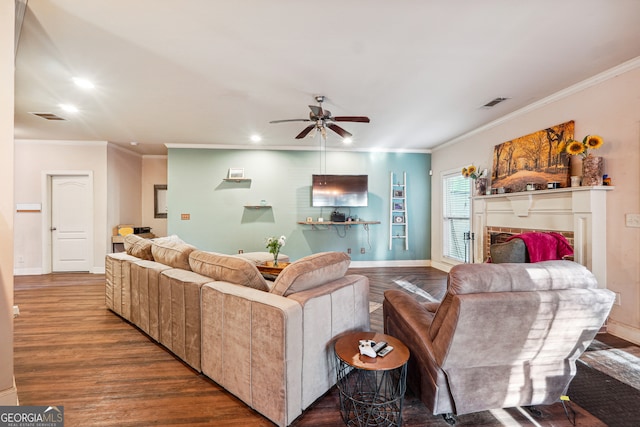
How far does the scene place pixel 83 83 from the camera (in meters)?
3.07

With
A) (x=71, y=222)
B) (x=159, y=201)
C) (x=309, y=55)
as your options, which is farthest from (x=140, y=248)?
(x=159, y=201)

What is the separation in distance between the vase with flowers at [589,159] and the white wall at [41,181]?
7.68 meters

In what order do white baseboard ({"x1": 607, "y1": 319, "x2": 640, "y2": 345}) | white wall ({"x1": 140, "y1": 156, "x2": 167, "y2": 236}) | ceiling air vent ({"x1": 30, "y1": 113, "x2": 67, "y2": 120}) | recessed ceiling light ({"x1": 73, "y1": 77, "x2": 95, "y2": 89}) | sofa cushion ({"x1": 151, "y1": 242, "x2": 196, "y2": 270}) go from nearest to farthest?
sofa cushion ({"x1": 151, "y1": 242, "x2": 196, "y2": 270}), white baseboard ({"x1": 607, "y1": 319, "x2": 640, "y2": 345}), recessed ceiling light ({"x1": 73, "y1": 77, "x2": 95, "y2": 89}), ceiling air vent ({"x1": 30, "y1": 113, "x2": 67, "y2": 120}), white wall ({"x1": 140, "y1": 156, "x2": 167, "y2": 236})

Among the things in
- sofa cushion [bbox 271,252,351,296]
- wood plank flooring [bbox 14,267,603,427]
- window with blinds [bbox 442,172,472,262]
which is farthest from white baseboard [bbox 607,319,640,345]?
sofa cushion [bbox 271,252,351,296]

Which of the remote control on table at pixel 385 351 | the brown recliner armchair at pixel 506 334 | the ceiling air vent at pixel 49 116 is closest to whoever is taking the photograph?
the brown recliner armchair at pixel 506 334

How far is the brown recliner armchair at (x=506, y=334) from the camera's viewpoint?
139 centimetres

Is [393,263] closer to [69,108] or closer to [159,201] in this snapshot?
[159,201]

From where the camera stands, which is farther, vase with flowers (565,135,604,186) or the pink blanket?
the pink blanket

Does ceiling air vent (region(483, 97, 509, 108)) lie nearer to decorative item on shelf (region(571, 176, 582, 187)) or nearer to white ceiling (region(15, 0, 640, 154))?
white ceiling (region(15, 0, 640, 154))

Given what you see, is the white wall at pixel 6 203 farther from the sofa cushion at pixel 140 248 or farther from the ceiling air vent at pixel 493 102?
the ceiling air vent at pixel 493 102

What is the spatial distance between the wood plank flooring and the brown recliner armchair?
0.23m

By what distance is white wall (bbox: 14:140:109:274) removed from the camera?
17.8ft

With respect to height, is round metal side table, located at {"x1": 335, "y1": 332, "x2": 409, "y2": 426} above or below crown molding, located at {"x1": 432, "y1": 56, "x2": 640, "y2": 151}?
below

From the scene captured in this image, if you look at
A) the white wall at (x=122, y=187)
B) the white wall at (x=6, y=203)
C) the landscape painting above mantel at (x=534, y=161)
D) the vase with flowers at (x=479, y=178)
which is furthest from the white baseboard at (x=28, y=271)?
the landscape painting above mantel at (x=534, y=161)
